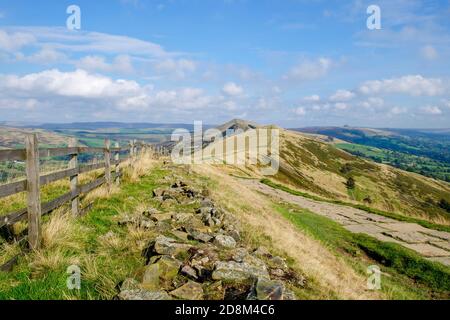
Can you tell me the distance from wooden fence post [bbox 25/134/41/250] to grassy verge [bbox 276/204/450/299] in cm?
683

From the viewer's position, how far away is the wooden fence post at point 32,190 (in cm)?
677

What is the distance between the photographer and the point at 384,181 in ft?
392

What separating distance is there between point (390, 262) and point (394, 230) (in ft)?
16.3

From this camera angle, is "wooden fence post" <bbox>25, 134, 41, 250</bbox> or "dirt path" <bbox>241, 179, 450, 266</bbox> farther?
"dirt path" <bbox>241, 179, 450, 266</bbox>

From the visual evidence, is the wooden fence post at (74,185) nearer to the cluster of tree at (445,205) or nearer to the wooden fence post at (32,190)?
the wooden fence post at (32,190)

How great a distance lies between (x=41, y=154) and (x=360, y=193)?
97.6 metres

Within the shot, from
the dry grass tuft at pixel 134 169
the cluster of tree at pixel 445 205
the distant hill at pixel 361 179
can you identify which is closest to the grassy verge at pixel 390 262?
the dry grass tuft at pixel 134 169

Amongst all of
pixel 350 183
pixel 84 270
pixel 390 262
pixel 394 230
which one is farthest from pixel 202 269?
pixel 350 183

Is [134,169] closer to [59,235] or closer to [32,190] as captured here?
[59,235]

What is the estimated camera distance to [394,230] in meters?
16.7

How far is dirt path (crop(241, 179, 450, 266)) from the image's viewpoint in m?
13.5

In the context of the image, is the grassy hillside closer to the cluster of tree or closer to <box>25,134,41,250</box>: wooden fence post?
the cluster of tree

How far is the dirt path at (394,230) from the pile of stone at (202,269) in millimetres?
7915

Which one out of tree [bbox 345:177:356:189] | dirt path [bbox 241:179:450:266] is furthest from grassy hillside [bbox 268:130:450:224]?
dirt path [bbox 241:179:450:266]
